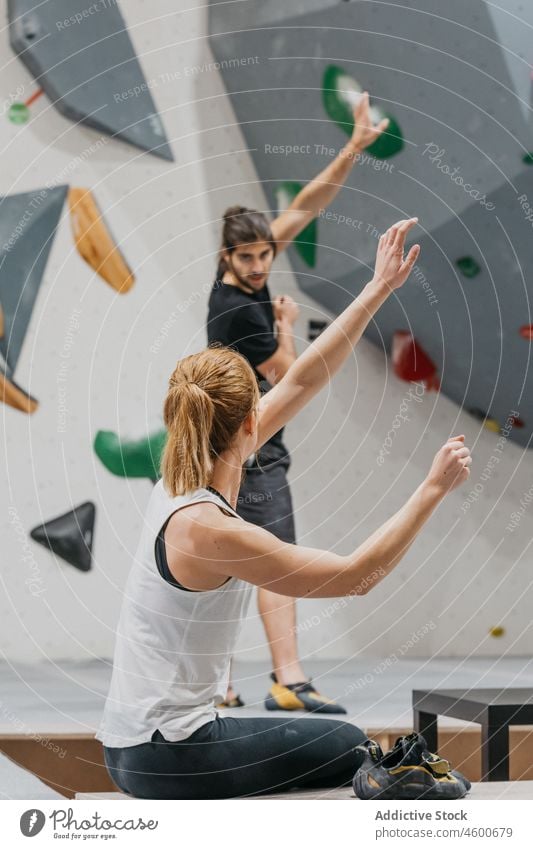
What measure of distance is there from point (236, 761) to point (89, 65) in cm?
193

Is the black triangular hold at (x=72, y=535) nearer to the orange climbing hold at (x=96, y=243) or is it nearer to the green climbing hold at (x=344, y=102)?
the orange climbing hold at (x=96, y=243)

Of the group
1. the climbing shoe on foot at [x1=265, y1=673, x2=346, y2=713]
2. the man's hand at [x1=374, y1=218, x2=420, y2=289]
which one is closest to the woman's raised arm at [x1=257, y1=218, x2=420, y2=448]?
the man's hand at [x1=374, y1=218, x2=420, y2=289]

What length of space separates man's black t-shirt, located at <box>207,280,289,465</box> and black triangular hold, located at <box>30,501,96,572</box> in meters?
0.96

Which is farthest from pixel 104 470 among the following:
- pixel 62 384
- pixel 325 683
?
pixel 325 683

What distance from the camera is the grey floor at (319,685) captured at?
1821 millimetres

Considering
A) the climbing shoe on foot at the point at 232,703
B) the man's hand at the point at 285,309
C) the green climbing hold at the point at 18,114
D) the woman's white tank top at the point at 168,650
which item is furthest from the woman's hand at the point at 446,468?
the green climbing hold at the point at 18,114

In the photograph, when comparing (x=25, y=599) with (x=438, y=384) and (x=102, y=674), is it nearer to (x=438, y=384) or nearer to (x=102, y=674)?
(x=102, y=674)

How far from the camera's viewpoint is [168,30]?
2.65 m

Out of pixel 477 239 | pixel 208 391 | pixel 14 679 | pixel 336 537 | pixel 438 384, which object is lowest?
pixel 14 679

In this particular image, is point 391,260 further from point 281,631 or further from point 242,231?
point 281,631

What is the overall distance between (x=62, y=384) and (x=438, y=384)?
1034 mm

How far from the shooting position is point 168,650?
116 cm
